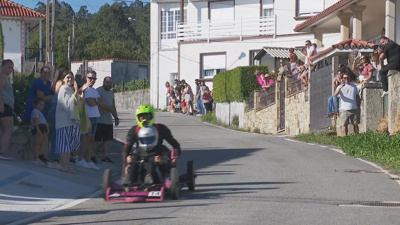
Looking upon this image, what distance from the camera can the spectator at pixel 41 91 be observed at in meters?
15.3

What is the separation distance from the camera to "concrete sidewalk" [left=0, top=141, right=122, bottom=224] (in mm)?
11219

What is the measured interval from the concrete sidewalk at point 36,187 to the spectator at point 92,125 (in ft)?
0.77

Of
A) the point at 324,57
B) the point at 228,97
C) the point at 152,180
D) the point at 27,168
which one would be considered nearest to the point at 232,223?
the point at 152,180

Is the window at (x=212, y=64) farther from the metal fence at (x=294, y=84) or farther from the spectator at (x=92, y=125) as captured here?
the spectator at (x=92, y=125)

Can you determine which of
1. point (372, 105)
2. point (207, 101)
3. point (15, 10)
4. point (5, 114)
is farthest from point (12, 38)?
point (5, 114)

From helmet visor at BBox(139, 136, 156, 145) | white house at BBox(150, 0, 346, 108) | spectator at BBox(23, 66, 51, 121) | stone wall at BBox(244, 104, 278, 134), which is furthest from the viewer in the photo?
A: white house at BBox(150, 0, 346, 108)

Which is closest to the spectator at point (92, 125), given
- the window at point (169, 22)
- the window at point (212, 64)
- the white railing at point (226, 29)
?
the white railing at point (226, 29)

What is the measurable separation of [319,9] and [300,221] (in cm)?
3344

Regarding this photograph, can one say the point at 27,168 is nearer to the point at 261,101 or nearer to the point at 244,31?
the point at 261,101

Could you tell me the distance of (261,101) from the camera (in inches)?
1209

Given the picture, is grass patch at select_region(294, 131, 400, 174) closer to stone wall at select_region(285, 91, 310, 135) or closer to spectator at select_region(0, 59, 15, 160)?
stone wall at select_region(285, 91, 310, 135)

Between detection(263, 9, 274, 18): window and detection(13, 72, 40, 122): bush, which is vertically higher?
detection(263, 9, 274, 18): window

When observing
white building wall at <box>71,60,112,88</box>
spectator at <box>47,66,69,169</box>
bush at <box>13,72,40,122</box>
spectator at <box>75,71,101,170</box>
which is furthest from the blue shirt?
white building wall at <box>71,60,112,88</box>

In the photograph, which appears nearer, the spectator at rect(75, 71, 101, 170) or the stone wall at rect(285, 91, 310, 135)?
the spectator at rect(75, 71, 101, 170)
